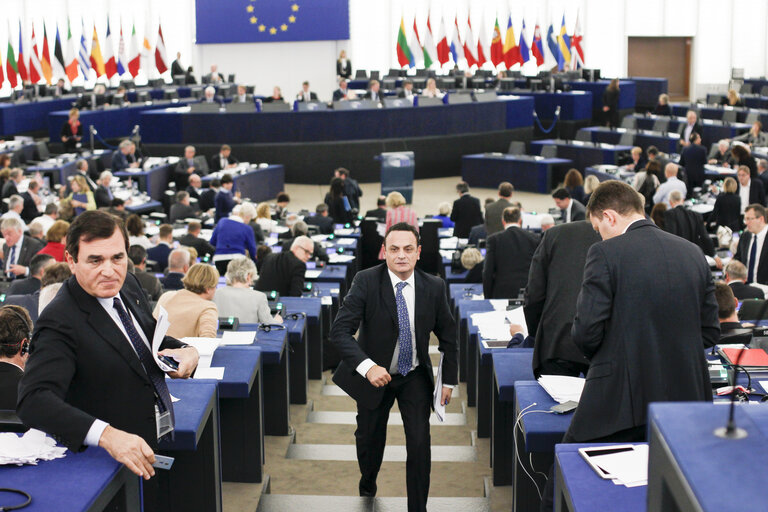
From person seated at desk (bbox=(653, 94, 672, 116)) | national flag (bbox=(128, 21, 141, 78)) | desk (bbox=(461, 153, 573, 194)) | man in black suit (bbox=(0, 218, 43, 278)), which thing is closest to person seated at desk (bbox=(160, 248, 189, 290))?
man in black suit (bbox=(0, 218, 43, 278))

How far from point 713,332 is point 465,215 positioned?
8494mm

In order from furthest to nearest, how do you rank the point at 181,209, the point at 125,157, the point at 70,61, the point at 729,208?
the point at 70,61
the point at 125,157
the point at 181,209
the point at 729,208

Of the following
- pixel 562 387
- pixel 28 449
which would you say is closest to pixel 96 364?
pixel 28 449

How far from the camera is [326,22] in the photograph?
28.8 metres

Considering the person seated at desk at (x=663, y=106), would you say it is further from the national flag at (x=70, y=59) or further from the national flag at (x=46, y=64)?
the national flag at (x=46, y=64)

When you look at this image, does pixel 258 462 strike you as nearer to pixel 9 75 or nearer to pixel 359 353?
pixel 359 353

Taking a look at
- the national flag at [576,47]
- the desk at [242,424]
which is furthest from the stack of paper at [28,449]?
the national flag at [576,47]

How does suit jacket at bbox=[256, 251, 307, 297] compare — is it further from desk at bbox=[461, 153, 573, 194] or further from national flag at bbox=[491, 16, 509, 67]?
national flag at bbox=[491, 16, 509, 67]

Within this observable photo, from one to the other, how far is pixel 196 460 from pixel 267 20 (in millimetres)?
25794

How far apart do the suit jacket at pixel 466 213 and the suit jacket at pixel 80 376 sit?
9.08 m

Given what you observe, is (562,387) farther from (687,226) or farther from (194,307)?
(687,226)

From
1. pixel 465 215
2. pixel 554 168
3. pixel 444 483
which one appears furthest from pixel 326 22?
pixel 444 483

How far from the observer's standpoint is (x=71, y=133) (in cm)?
1742

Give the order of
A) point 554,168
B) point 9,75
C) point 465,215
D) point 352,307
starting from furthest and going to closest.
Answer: point 9,75, point 554,168, point 465,215, point 352,307
